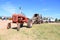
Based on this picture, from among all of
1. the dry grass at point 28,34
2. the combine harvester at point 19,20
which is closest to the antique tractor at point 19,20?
the combine harvester at point 19,20

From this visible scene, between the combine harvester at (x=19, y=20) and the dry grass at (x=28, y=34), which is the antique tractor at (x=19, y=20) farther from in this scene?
the dry grass at (x=28, y=34)

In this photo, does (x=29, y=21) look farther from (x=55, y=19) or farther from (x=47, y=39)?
(x=55, y=19)

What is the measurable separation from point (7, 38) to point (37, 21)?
14548 millimetres

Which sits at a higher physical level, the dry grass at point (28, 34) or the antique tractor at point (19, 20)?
the antique tractor at point (19, 20)

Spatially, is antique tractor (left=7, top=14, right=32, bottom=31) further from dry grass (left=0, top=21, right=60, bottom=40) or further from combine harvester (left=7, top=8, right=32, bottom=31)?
dry grass (left=0, top=21, right=60, bottom=40)

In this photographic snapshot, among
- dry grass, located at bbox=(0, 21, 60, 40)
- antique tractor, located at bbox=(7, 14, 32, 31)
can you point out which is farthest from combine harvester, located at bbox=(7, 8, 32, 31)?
dry grass, located at bbox=(0, 21, 60, 40)

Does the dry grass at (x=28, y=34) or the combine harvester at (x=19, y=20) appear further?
the combine harvester at (x=19, y=20)

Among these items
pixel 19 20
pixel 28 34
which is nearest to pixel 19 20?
pixel 19 20

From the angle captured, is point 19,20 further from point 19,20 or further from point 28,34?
point 28,34

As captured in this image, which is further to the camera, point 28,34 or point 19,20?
point 19,20

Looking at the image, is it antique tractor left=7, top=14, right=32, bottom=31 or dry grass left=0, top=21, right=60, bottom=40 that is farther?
antique tractor left=7, top=14, right=32, bottom=31

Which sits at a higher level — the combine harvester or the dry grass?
the combine harvester

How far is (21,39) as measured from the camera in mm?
13672

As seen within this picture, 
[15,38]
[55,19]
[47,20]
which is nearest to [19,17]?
[15,38]
